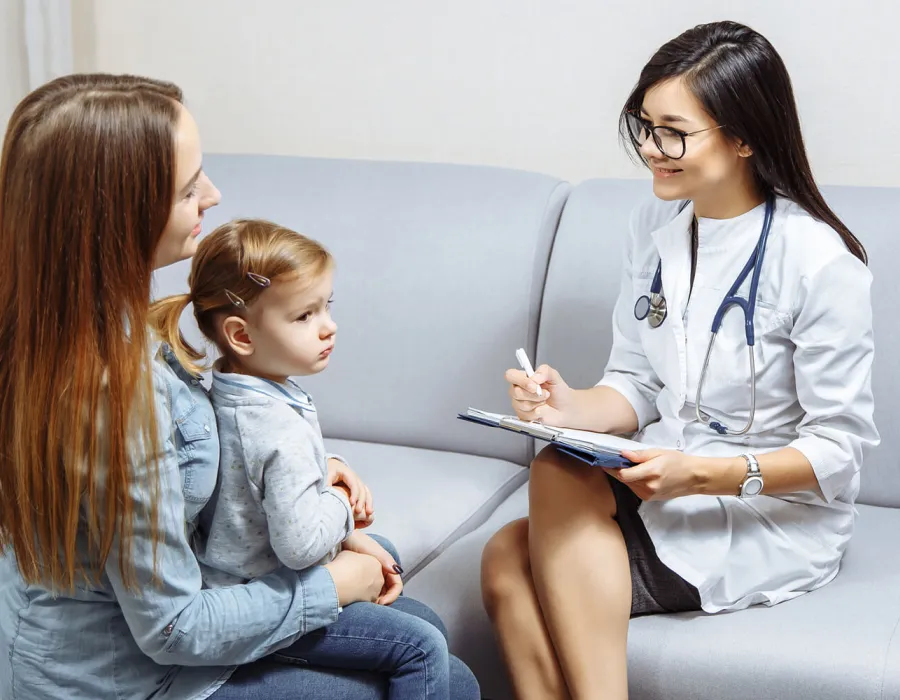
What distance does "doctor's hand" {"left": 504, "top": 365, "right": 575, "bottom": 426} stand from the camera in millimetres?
1728

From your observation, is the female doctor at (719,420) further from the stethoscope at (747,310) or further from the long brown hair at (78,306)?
the long brown hair at (78,306)

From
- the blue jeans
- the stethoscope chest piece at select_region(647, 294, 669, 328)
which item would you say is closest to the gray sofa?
the stethoscope chest piece at select_region(647, 294, 669, 328)

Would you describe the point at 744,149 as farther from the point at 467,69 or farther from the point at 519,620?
the point at 467,69

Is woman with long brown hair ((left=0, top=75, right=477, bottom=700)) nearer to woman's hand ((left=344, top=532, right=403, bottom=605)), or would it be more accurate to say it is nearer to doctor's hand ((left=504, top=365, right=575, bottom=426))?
woman's hand ((left=344, top=532, right=403, bottom=605))

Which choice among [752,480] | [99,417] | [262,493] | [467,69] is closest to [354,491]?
[262,493]

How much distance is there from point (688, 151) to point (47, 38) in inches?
74.3

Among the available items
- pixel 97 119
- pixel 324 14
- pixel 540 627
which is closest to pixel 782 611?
pixel 540 627

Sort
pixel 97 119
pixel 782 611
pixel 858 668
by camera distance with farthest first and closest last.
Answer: pixel 782 611 → pixel 858 668 → pixel 97 119

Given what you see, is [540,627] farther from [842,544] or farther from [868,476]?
[868,476]

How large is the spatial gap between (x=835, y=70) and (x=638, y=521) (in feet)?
3.63

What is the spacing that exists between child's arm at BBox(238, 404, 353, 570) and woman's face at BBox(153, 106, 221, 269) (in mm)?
206

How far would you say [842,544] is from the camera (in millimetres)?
1643

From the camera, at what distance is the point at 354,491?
57.5 inches

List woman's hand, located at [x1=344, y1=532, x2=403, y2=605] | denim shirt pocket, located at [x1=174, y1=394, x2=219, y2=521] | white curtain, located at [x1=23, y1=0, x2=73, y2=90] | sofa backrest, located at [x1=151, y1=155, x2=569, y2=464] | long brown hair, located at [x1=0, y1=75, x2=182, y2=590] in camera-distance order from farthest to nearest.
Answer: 1. white curtain, located at [x1=23, y1=0, x2=73, y2=90]
2. sofa backrest, located at [x1=151, y1=155, x2=569, y2=464]
3. woman's hand, located at [x1=344, y1=532, x2=403, y2=605]
4. denim shirt pocket, located at [x1=174, y1=394, x2=219, y2=521]
5. long brown hair, located at [x1=0, y1=75, x2=182, y2=590]
